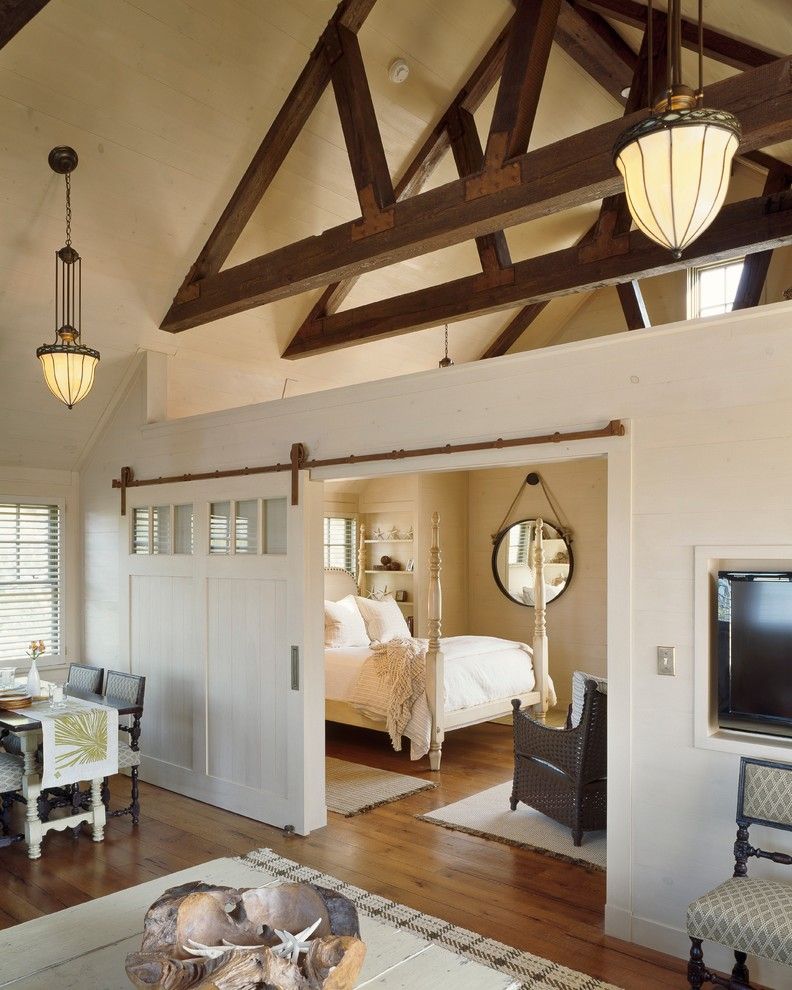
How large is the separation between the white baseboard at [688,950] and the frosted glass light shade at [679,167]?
8.55ft

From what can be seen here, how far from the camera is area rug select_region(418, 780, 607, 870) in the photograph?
4.32 meters

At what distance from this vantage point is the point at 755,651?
3.10 m

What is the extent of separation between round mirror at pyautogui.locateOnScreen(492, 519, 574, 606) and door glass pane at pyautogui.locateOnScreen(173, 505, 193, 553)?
3888 millimetres

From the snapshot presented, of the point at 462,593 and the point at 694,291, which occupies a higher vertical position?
the point at 694,291

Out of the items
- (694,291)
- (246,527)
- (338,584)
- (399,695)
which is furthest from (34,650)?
(694,291)

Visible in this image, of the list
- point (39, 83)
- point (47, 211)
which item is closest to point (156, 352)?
point (47, 211)

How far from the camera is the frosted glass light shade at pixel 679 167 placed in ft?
6.73

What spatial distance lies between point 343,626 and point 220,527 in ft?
Answer: 6.63

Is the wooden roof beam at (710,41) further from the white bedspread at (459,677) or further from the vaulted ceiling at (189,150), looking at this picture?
the white bedspread at (459,677)

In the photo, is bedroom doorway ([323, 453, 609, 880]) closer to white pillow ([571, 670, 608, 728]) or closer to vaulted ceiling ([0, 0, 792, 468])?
white pillow ([571, 670, 608, 728])

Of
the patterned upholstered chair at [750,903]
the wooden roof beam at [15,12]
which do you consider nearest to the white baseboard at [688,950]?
the patterned upholstered chair at [750,903]

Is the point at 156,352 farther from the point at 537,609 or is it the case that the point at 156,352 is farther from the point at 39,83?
the point at 537,609

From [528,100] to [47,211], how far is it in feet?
9.17

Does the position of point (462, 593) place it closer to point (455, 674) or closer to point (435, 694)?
point (455, 674)
